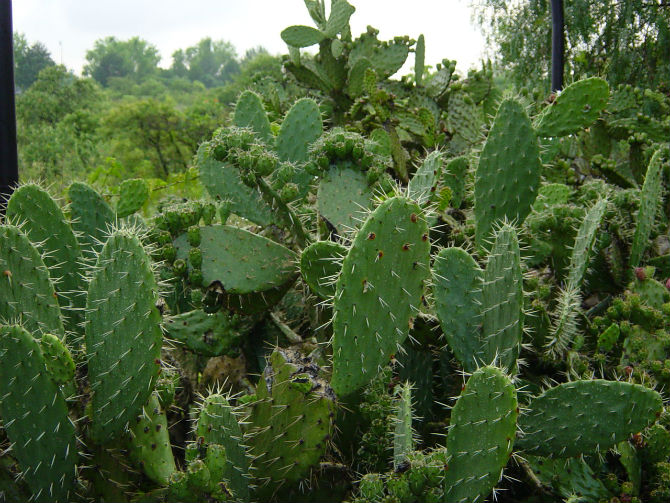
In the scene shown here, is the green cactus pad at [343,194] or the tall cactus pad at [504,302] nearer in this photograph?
the tall cactus pad at [504,302]

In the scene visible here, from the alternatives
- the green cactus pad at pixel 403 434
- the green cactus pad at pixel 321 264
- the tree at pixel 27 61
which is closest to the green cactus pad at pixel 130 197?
the green cactus pad at pixel 321 264

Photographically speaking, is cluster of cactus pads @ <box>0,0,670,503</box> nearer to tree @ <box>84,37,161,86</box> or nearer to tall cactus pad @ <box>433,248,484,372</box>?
tall cactus pad @ <box>433,248,484,372</box>

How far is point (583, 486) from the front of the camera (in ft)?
3.54

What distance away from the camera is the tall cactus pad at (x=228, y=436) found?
87 centimetres

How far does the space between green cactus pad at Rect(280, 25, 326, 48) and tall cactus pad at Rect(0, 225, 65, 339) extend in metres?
1.27

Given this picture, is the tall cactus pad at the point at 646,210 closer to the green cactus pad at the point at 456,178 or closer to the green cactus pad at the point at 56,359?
the green cactus pad at the point at 456,178

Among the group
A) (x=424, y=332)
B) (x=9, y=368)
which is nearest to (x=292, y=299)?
(x=424, y=332)

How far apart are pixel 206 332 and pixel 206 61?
78.3m

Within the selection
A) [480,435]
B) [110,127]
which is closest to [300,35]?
[480,435]

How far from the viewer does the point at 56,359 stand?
2.84 ft

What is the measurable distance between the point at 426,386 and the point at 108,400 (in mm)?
657

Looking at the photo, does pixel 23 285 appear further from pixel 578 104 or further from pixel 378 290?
pixel 578 104

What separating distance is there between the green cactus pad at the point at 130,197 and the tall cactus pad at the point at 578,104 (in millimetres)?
1104

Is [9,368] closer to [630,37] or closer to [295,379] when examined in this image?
[295,379]
